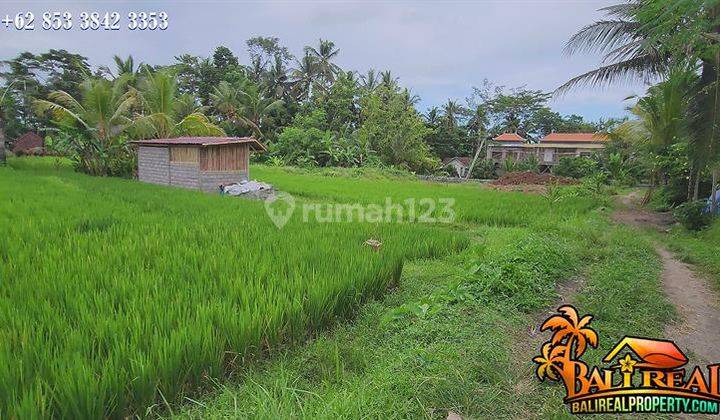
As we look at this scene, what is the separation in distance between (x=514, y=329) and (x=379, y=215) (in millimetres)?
5275

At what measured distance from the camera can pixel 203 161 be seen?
480 inches

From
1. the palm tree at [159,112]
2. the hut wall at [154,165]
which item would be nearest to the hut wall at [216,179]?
the hut wall at [154,165]

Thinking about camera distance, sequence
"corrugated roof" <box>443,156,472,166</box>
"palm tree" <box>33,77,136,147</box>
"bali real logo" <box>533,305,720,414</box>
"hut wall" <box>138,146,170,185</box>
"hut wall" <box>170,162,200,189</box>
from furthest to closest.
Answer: "corrugated roof" <box>443,156,472,166</box> < "palm tree" <box>33,77,136,147</box> < "hut wall" <box>138,146,170,185</box> < "hut wall" <box>170,162,200,189</box> < "bali real logo" <box>533,305,720,414</box>

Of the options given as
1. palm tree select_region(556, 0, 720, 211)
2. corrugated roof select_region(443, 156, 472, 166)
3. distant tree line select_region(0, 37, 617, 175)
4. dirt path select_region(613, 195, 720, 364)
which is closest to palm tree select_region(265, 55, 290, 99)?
distant tree line select_region(0, 37, 617, 175)

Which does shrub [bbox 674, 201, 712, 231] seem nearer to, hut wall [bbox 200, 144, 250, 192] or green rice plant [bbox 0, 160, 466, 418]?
green rice plant [bbox 0, 160, 466, 418]

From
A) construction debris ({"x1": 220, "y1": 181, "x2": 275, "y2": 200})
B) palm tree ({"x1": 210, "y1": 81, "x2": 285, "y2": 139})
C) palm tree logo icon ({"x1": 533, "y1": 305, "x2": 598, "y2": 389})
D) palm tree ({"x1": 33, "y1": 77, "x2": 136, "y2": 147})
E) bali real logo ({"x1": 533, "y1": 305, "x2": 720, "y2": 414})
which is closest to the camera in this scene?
bali real logo ({"x1": 533, "y1": 305, "x2": 720, "y2": 414})

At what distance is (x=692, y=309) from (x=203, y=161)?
Answer: 37.5 feet

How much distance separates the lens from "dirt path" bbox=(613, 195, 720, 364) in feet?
9.50

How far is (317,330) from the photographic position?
3.12m

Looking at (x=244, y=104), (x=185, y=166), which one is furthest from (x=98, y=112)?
(x=244, y=104)

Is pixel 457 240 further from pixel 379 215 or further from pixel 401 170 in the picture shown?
pixel 401 170

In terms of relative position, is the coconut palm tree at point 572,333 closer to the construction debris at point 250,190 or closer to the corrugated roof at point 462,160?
the construction debris at point 250,190

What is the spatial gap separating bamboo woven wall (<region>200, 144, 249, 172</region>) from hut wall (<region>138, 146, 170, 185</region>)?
1759 millimetres

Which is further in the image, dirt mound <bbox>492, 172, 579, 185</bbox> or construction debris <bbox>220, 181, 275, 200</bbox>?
dirt mound <bbox>492, 172, 579, 185</bbox>
